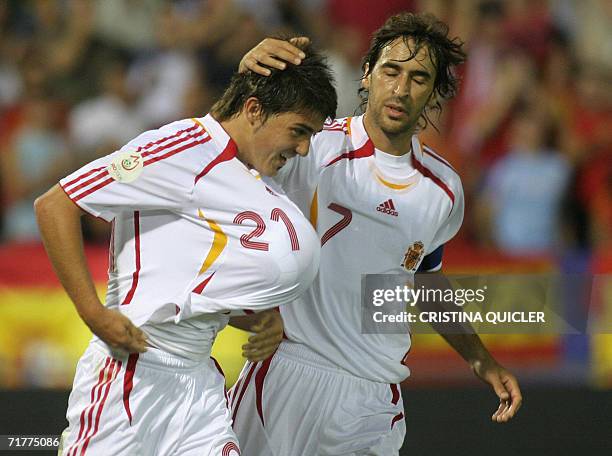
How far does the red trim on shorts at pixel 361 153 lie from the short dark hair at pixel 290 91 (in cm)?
40

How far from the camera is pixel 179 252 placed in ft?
9.64

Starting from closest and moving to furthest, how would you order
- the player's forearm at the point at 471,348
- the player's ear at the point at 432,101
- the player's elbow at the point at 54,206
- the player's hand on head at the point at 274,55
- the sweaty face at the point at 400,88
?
the player's elbow at the point at 54,206 < the player's hand on head at the point at 274,55 < the sweaty face at the point at 400,88 < the player's ear at the point at 432,101 < the player's forearm at the point at 471,348

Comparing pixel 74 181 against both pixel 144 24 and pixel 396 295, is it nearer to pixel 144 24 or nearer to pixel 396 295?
pixel 396 295

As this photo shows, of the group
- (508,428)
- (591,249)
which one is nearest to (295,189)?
(508,428)

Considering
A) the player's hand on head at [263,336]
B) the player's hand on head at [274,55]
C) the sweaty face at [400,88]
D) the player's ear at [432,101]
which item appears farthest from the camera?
the player's ear at [432,101]

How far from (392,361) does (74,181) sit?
4.43 feet

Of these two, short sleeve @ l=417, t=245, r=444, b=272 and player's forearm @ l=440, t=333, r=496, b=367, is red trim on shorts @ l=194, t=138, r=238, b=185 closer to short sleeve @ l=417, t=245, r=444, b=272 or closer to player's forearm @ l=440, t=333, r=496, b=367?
short sleeve @ l=417, t=245, r=444, b=272

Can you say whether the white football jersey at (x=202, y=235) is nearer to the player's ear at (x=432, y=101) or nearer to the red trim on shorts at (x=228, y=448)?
the red trim on shorts at (x=228, y=448)

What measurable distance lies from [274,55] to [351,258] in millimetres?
807

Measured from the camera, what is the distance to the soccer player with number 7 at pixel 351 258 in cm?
345

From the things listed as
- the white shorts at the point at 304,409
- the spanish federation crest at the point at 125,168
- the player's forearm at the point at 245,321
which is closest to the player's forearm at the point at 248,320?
the player's forearm at the point at 245,321

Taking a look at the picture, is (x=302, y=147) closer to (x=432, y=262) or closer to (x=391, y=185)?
(x=391, y=185)

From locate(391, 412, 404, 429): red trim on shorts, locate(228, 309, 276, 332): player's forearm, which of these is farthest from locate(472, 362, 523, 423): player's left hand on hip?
locate(228, 309, 276, 332): player's forearm

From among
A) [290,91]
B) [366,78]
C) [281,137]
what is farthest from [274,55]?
[366,78]
